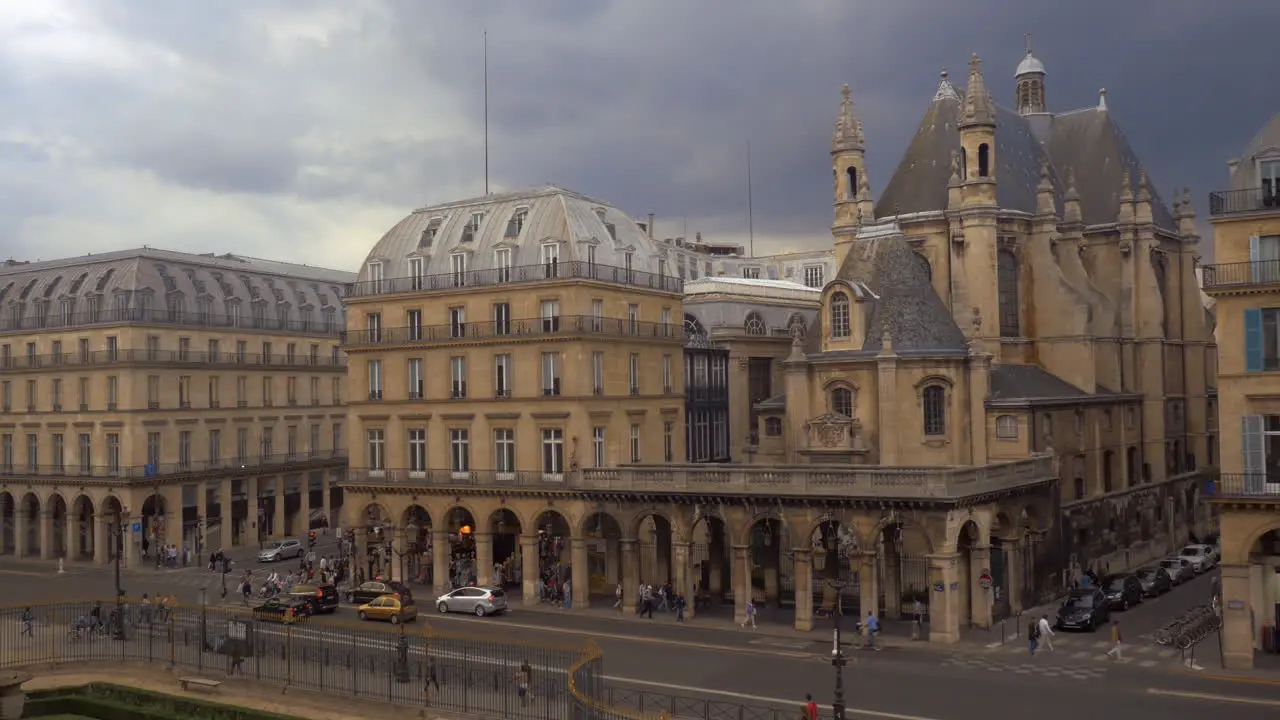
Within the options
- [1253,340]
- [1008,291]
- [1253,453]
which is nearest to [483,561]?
[1008,291]

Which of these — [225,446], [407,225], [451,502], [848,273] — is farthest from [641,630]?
[225,446]

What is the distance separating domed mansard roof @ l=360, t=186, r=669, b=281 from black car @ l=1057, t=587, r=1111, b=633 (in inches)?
1080

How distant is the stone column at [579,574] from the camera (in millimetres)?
55594

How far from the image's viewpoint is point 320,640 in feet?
123

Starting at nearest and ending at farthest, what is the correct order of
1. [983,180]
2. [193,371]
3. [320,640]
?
[320,640] < [983,180] < [193,371]

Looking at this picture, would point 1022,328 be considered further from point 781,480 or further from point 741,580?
point 741,580

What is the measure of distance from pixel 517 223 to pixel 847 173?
1998 cm

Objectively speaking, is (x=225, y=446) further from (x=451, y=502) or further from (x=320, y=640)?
(x=320, y=640)

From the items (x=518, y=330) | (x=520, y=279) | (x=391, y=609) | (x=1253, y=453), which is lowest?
(x=391, y=609)

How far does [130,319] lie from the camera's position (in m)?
75.8

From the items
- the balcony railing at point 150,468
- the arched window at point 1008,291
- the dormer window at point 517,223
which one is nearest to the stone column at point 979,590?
the arched window at point 1008,291

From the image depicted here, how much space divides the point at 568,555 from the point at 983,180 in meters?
30.9

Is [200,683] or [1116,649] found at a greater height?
[200,683]

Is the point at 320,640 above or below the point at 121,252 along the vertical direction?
below
